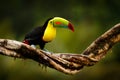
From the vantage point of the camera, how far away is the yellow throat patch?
354 cm

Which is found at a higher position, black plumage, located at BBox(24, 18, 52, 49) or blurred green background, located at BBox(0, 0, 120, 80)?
black plumage, located at BBox(24, 18, 52, 49)

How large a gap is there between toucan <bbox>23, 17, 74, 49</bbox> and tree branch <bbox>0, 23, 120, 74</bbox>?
16 cm

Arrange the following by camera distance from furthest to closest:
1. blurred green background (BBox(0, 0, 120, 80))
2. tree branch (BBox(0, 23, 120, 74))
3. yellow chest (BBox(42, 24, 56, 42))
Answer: blurred green background (BBox(0, 0, 120, 80)), yellow chest (BBox(42, 24, 56, 42)), tree branch (BBox(0, 23, 120, 74))

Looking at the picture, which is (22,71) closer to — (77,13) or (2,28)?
(2,28)

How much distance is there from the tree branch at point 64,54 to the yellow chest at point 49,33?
0.13 metres

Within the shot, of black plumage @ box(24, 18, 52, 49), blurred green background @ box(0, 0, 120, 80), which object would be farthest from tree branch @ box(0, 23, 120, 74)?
blurred green background @ box(0, 0, 120, 80)

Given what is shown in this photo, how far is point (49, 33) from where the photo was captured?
355 centimetres

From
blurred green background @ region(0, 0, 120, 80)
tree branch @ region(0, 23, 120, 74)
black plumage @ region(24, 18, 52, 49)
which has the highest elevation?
black plumage @ region(24, 18, 52, 49)

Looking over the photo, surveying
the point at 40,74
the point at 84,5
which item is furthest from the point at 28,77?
the point at 84,5

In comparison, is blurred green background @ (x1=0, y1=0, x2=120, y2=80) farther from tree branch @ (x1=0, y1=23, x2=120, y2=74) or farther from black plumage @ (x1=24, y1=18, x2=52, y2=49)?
tree branch @ (x1=0, y1=23, x2=120, y2=74)

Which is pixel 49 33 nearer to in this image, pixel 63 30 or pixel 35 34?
pixel 35 34

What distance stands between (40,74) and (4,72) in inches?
20.9

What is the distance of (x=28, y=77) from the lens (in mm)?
8742

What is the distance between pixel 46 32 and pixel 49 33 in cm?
3
